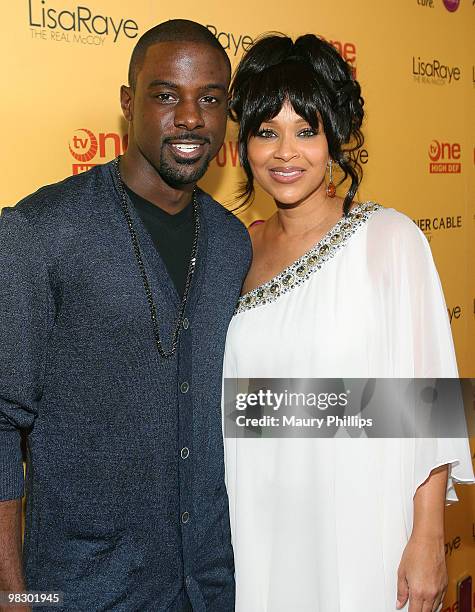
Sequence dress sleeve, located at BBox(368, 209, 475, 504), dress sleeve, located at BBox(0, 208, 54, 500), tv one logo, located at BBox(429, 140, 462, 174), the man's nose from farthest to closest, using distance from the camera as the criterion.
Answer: tv one logo, located at BBox(429, 140, 462, 174), dress sleeve, located at BBox(368, 209, 475, 504), the man's nose, dress sleeve, located at BBox(0, 208, 54, 500)

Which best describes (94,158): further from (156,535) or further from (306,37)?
(156,535)

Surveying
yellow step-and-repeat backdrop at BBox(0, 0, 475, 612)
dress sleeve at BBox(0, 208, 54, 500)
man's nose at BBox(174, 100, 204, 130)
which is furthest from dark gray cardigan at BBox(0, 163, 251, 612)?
yellow step-and-repeat backdrop at BBox(0, 0, 475, 612)

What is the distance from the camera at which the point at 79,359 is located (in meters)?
1.40

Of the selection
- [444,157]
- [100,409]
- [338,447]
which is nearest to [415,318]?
[338,447]

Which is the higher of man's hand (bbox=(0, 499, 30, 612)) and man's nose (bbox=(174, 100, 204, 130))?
man's nose (bbox=(174, 100, 204, 130))

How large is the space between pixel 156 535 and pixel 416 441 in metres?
0.58

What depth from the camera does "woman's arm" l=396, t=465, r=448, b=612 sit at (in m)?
1.66

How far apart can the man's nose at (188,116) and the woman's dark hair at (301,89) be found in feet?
1.11

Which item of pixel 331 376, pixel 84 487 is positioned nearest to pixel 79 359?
pixel 84 487

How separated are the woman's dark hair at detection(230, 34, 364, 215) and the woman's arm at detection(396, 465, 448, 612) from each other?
0.62 metres

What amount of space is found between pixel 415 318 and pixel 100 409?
25.9 inches

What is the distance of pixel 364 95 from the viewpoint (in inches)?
105

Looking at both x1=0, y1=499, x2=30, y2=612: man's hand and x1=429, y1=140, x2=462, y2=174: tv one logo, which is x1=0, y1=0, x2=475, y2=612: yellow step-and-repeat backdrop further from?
x1=0, y1=499, x2=30, y2=612: man's hand

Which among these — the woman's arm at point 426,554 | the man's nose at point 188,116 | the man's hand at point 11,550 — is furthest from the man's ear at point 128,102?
the woman's arm at point 426,554
